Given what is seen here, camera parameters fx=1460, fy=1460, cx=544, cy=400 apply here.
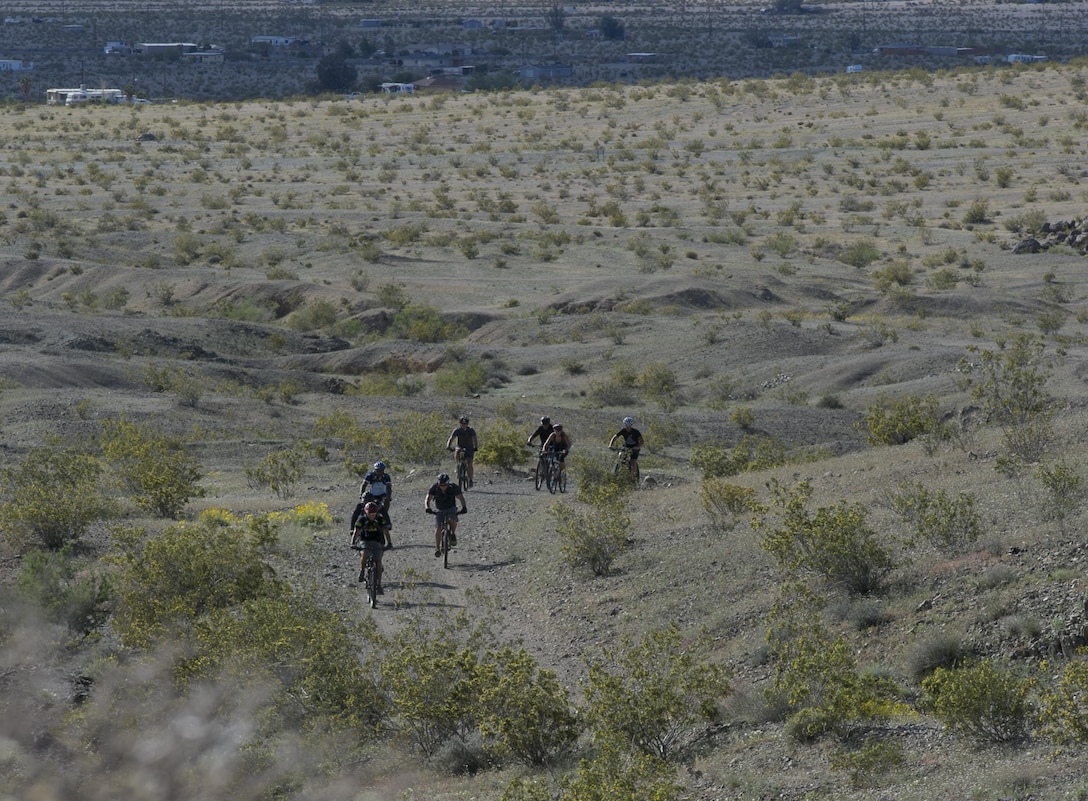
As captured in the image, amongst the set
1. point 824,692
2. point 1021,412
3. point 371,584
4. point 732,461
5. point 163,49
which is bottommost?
point 732,461

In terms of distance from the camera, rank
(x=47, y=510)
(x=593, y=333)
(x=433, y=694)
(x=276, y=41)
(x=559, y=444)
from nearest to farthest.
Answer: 1. (x=433, y=694)
2. (x=47, y=510)
3. (x=559, y=444)
4. (x=593, y=333)
5. (x=276, y=41)

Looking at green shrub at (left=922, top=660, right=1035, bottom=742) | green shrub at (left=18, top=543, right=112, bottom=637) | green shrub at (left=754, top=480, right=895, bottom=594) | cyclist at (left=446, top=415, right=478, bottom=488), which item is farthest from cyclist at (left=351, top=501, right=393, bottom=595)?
green shrub at (left=922, top=660, right=1035, bottom=742)

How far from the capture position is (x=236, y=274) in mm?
48406

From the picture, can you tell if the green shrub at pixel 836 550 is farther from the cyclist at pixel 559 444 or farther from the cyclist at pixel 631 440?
the cyclist at pixel 559 444

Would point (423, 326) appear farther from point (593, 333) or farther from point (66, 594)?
point (66, 594)

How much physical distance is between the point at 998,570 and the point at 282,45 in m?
126

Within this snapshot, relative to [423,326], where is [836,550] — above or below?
→ above

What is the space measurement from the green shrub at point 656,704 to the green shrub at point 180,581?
13.4 ft

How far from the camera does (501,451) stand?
Answer: 24.8m

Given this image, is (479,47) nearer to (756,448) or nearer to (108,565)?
(756,448)

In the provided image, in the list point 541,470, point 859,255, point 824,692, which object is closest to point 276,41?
point 859,255

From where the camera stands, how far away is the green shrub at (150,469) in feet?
64.3

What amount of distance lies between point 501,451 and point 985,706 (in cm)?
1577

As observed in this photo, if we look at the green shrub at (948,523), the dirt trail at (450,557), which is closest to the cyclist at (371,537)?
the dirt trail at (450,557)
